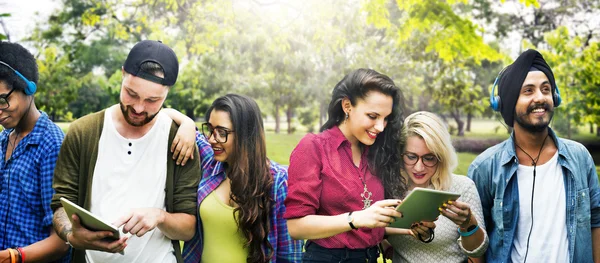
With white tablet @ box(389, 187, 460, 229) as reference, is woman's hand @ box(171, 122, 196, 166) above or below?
above

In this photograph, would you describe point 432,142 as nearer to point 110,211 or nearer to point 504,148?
point 504,148

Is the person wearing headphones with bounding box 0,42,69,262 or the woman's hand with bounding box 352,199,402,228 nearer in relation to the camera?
Answer: the woman's hand with bounding box 352,199,402,228

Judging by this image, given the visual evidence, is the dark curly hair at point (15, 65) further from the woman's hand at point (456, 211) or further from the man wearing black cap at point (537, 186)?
the man wearing black cap at point (537, 186)

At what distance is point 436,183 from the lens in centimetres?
288

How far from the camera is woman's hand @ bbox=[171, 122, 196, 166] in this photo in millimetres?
2584

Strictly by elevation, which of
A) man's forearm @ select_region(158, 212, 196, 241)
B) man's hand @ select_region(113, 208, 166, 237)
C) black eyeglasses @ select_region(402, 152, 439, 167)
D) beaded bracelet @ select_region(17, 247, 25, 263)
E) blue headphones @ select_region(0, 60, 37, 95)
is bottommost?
beaded bracelet @ select_region(17, 247, 25, 263)

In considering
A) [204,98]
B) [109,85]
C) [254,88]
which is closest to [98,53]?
[109,85]

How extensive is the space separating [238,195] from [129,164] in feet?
1.89

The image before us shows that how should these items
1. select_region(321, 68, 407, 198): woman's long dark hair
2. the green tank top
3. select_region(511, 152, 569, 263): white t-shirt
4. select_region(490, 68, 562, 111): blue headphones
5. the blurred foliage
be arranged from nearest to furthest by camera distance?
select_region(321, 68, 407, 198): woman's long dark hair, the green tank top, select_region(511, 152, 569, 263): white t-shirt, select_region(490, 68, 562, 111): blue headphones, the blurred foliage

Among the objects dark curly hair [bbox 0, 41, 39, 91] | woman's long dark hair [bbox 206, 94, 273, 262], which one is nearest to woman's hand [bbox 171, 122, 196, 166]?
woman's long dark hair [bbox 206, 94, 273, 262]

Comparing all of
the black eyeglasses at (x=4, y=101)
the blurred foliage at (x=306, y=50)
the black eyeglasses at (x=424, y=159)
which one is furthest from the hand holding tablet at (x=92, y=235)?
the blurred foliage at (x=306, y=50)

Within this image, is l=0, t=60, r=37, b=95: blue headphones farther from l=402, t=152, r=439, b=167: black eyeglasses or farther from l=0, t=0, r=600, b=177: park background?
l=0, t=0, r=600, b=177: park background

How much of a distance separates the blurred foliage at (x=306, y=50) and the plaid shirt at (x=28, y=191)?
238 inches

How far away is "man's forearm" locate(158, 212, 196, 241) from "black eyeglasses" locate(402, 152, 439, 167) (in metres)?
1.15
